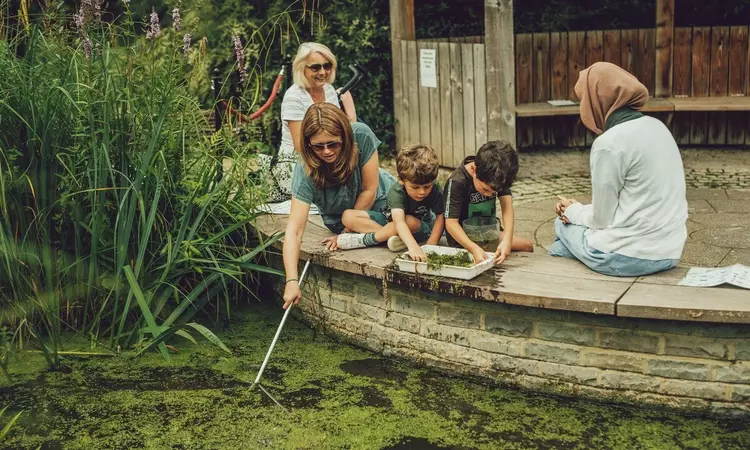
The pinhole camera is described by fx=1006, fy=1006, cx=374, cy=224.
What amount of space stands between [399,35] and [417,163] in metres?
3.69

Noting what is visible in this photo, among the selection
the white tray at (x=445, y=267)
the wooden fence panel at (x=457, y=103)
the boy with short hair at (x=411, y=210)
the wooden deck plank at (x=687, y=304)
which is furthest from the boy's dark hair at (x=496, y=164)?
the wooden fence panel at (x=457, y=103)

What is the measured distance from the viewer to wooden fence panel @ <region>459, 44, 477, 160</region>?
25.2 ft

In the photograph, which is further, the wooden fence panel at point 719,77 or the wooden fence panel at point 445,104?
the wooden fence panel at point 719,77

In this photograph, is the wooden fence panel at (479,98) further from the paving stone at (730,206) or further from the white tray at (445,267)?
the white tray at (445,267)

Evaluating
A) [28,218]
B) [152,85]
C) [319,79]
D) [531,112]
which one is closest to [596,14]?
[531,112]

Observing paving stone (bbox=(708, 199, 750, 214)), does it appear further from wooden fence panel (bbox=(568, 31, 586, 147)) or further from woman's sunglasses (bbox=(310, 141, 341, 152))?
woman's sunglasses (bbox=(310, 141, 341, 152))

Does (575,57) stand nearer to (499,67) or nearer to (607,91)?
(499,67)

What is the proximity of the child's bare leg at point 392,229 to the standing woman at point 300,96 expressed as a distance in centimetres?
93

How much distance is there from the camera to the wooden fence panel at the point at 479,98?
24.8 feet

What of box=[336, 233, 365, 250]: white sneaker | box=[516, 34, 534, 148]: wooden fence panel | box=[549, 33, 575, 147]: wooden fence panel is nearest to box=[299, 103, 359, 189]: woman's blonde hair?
box=[336, 233, 365, 250]: white sneaker

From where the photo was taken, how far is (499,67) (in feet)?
24.3

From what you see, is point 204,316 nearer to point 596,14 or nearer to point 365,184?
point 365,184

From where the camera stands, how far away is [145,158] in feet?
16.9

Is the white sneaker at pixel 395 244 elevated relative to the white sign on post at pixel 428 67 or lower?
lower
